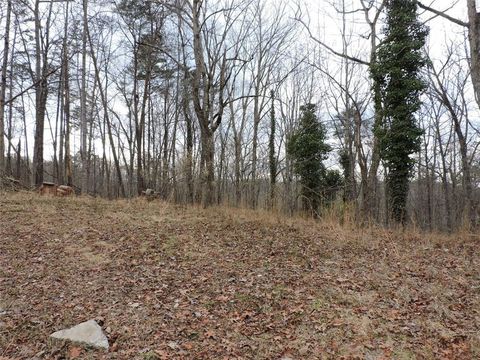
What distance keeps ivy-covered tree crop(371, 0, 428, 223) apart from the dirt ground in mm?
5755

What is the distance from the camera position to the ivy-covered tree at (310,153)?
1803 centimetres

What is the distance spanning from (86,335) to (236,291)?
1959 millimetres

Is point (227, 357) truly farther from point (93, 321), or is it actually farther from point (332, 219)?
point (332, 219)

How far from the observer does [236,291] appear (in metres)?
4.64

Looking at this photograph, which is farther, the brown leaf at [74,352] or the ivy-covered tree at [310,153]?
the ivy-covered tree at [310,153]

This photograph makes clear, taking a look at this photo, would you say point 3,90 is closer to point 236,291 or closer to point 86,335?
point 86,335

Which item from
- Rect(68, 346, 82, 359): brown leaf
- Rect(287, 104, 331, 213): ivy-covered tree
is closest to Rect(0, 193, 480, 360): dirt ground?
Rect(68, 346, 82, 359): brown leaf

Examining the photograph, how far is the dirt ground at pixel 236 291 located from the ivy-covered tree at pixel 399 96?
227 inches

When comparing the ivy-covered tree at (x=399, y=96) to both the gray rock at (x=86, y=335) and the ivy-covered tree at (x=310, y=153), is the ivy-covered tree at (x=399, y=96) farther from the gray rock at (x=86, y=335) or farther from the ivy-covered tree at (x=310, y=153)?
the gray rock at (x=86, y=335)

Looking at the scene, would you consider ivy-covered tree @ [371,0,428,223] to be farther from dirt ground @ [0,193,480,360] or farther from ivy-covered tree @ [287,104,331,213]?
dirt ground @ [0,193,480,360]

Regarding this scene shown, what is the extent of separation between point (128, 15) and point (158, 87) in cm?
414

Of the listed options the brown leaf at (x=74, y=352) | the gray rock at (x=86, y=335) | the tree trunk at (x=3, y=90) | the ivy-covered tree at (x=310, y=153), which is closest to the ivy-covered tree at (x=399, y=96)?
the ivy-covered tree at (x=310, y=153)

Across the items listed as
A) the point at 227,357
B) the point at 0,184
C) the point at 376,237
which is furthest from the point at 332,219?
the point at 0,184

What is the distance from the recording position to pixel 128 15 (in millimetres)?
16812
